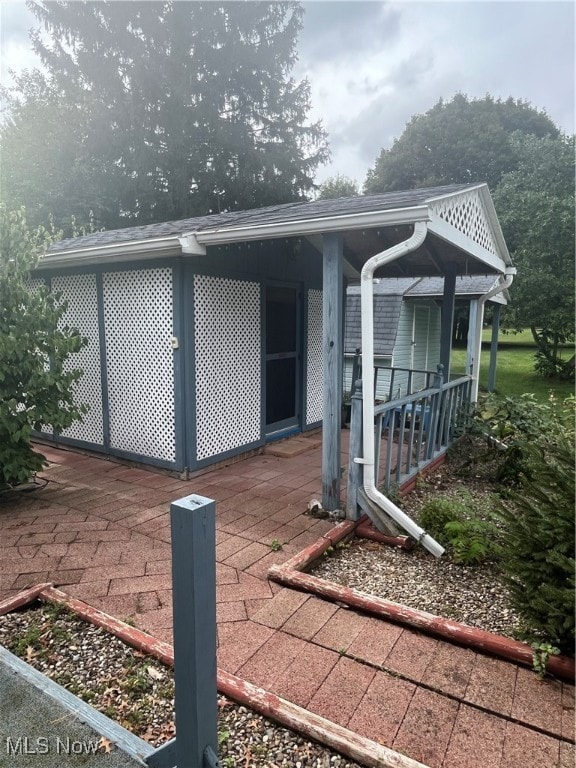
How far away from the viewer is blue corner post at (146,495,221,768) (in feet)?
4.54

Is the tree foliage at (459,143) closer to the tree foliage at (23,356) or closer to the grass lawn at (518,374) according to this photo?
the grass lawn at (518,374)

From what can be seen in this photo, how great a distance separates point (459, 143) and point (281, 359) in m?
20.2

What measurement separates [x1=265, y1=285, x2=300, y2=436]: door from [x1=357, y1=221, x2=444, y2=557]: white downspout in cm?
256

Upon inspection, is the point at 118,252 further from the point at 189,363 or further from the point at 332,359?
the point at 332,359

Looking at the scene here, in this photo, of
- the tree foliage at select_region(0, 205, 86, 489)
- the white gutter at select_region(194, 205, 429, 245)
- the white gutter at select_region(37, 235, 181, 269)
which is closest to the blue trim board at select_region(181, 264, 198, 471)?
the white gutter at select_region(37, 235, 181, 269)

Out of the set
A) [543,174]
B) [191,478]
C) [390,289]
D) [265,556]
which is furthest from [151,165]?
[265,556]

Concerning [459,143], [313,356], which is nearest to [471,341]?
[313,356]

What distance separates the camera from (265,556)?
311 cm

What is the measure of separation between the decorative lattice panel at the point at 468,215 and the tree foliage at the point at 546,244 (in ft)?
26.8

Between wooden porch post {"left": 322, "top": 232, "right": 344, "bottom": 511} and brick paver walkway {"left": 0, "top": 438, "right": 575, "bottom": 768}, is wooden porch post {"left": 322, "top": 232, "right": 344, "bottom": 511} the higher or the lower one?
the higher one

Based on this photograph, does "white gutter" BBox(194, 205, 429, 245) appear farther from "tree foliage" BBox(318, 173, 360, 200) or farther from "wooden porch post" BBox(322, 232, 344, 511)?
"tree foliage" BBox(318, 173, 360, 200)

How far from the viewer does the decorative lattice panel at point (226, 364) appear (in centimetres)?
472

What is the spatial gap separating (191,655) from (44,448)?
521 centimetres

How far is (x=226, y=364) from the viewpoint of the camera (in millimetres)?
5016
